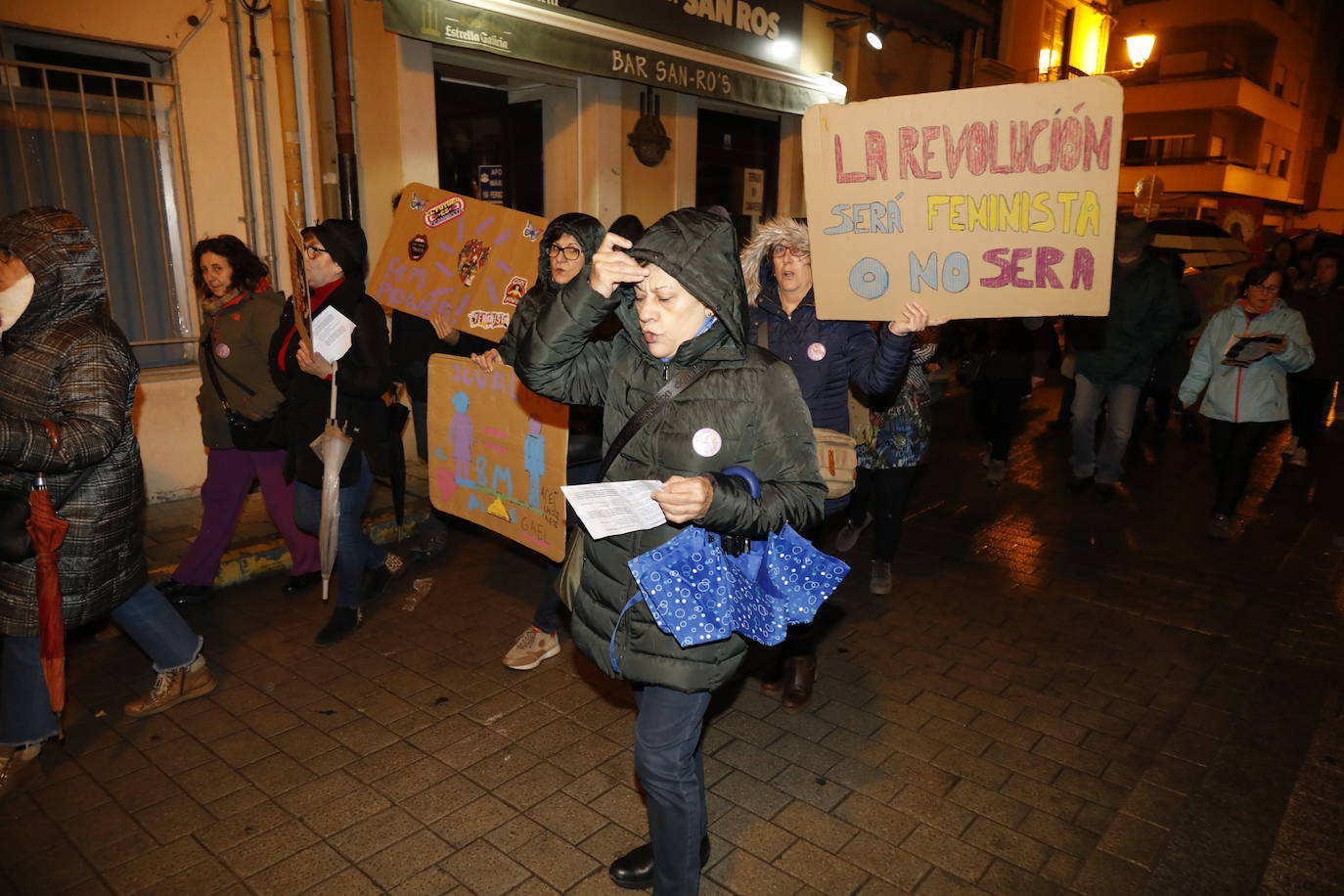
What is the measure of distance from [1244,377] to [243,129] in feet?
23.9

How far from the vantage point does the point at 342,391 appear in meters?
4.42

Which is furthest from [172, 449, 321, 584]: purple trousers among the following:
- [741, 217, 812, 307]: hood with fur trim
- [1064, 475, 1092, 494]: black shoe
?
[1064, 475, 1092, 494]: black shoe

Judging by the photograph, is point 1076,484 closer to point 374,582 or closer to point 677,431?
point 374,582

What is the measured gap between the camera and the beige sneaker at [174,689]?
3.91 m

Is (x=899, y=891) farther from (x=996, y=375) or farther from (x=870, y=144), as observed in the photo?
(x=996, y=375)

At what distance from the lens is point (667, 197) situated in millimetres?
10188

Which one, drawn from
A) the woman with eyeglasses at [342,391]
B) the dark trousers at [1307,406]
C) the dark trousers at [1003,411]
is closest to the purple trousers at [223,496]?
the woman with eyeglasses at [342,391]

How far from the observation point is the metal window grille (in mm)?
5805

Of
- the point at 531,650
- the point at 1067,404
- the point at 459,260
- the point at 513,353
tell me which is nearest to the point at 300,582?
the point at 531,650

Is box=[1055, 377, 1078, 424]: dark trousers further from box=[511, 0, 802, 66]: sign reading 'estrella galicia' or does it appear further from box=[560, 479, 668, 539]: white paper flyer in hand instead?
box=[560, 479, 668, 539]: white paper flyer in hand

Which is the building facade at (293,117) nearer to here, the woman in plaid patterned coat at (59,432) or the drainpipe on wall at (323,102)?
the drainpipe on wall at (323,102)

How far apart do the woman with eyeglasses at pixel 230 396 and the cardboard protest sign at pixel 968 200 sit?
308 cm

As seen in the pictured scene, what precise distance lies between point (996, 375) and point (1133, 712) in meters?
4.31

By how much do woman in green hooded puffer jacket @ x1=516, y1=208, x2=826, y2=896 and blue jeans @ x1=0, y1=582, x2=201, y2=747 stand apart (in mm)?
2273
